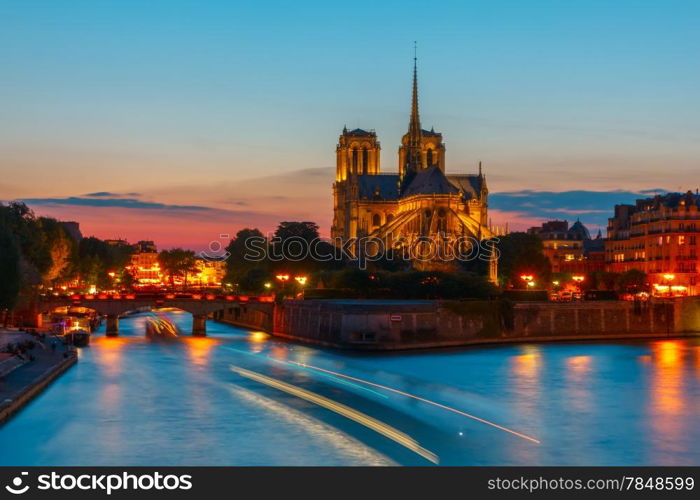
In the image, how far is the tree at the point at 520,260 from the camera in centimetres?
9394

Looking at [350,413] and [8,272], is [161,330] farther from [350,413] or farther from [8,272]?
[350,413]

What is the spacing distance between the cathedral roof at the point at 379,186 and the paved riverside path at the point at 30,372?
7688cm

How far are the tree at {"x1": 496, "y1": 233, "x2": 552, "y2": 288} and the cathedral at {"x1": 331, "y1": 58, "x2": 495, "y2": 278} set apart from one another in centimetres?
973

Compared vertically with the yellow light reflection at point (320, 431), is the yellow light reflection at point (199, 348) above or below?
above

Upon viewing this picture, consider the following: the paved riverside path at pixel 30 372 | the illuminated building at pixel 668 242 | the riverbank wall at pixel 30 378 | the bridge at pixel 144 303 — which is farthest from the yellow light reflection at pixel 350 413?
the illuminated building at pixel 668 242

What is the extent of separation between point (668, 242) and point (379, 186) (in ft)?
172

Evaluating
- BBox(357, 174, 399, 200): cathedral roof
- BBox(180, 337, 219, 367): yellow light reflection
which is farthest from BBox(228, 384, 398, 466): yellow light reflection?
BBox(357, 174, 399, 200): cathedral roof

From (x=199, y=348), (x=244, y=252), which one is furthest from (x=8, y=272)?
(x=244, y=252)
